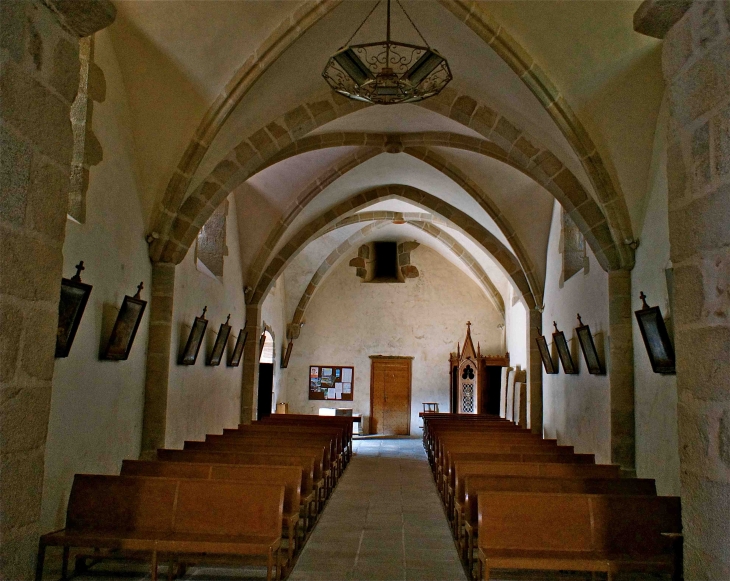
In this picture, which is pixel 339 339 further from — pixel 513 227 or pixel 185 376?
pixel 185 376

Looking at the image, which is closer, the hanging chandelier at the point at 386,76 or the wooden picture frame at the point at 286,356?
the hanging chandelier at the point at 386,76

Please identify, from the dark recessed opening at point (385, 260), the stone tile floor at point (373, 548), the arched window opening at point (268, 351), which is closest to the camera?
the stone tile floor at point (373, 548)

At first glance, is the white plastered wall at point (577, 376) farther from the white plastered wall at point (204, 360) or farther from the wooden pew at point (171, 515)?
the white plastered wall at point (204, 360)

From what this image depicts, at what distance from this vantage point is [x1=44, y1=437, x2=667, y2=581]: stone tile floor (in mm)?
4738

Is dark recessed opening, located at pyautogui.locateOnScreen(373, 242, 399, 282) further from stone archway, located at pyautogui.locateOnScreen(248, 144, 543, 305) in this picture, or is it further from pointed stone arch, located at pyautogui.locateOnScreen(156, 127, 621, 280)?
pointed stone arch, located at pyautogui.locateOnScreen(156, 127, 621, 280)

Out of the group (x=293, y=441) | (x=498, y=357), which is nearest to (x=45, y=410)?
(x=293, y=441)

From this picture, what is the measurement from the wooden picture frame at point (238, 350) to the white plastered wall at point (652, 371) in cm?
645

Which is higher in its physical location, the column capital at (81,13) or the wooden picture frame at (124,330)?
the column capital at (81,13)

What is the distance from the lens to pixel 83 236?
542cm

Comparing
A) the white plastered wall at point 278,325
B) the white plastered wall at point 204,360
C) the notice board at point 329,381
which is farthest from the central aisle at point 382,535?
the notice board at point 329,381

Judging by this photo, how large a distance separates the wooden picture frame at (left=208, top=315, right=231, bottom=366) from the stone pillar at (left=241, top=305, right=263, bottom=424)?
6.46 ft

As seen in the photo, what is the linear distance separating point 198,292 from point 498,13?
5.22 m

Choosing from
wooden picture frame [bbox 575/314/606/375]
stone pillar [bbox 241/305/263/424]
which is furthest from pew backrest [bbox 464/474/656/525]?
stone pillar [bbox 241/305/263/424]

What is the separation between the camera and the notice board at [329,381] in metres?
17.8
